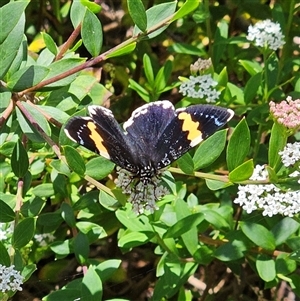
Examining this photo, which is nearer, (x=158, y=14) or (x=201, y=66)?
(x=158, y=14)

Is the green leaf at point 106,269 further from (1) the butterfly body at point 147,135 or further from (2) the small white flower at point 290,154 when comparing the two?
(2) the small white flower at point 290,154

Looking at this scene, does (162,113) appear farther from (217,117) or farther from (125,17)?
(125,17)

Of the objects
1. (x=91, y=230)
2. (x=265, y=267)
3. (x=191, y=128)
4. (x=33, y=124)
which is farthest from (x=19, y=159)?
(x=265, y=267)

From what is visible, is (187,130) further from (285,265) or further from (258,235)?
(285,265)

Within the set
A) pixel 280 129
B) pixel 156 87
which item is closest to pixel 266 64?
pixel 156 87

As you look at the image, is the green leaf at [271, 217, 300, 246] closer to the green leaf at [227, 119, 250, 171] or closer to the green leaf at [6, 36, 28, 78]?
the green leaf at [227, 119, 250, 171]

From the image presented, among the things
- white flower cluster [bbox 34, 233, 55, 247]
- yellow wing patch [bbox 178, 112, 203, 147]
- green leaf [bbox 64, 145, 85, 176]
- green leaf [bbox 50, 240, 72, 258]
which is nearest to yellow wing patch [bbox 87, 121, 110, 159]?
green leaf [bbox 64, 145, 85, 176]
